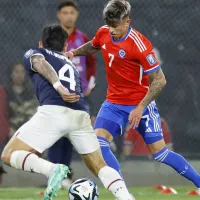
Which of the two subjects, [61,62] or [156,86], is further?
Result: [156,86]

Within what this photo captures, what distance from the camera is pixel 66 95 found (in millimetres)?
8773

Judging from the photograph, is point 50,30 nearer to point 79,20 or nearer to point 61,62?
point 61,62

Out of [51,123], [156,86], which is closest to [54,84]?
[51,123]

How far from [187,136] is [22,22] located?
2682mm

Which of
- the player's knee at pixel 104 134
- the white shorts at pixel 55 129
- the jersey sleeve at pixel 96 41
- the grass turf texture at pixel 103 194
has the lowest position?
the grass turf texture at pixel 103 194

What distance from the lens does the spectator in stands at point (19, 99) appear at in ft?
42.8

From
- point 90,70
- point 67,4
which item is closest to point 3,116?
point 90,70

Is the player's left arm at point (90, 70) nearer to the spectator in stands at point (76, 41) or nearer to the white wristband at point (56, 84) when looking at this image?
the spectator in stands at point (76, 41)

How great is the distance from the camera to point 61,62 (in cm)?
911

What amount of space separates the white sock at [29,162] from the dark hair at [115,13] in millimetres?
1711

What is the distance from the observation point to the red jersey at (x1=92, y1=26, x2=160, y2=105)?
980 centimetres

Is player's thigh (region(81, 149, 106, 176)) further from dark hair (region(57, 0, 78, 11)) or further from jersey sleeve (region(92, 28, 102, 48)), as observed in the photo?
dark hair (region(57, 0, 78, 11))

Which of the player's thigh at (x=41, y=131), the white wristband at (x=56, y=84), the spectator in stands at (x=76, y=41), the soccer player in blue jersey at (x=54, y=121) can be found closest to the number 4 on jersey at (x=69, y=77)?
the soccer player in blue jersey at (x=54, y=121)

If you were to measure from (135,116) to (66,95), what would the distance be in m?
Answer: 1.11
